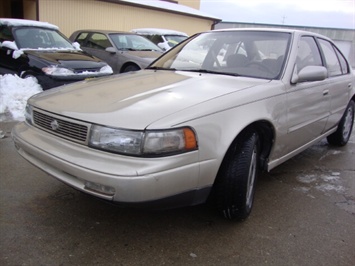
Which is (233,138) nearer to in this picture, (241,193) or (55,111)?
(241,193)

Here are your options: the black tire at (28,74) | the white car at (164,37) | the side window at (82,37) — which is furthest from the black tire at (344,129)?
the side window at (82,37)

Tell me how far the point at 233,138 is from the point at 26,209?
1.79 meters

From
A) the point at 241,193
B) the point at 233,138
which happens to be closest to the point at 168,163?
the point at 233,138

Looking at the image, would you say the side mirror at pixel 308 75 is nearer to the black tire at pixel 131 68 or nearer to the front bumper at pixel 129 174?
the front bumper at pixel 129 174

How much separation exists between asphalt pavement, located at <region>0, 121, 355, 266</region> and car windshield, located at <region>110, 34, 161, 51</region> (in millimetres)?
6077

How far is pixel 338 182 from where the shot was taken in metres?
3.91

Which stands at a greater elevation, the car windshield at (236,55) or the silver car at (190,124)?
the car windshield at (236,55)

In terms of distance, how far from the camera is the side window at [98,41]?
925 centimetres

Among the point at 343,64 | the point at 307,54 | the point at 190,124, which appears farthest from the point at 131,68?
the point at 190,124

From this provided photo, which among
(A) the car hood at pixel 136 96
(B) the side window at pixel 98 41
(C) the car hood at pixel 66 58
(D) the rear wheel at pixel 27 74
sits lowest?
(D) the rear wheel at pixel 27 74

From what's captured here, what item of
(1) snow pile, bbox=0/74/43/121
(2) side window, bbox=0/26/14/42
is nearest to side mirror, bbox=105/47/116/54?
(2) side window, bbox=0/26/14/42

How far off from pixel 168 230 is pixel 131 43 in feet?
24.5

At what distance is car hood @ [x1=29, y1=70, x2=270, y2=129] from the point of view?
90.4 inches

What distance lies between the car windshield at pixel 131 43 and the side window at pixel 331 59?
557 cm
